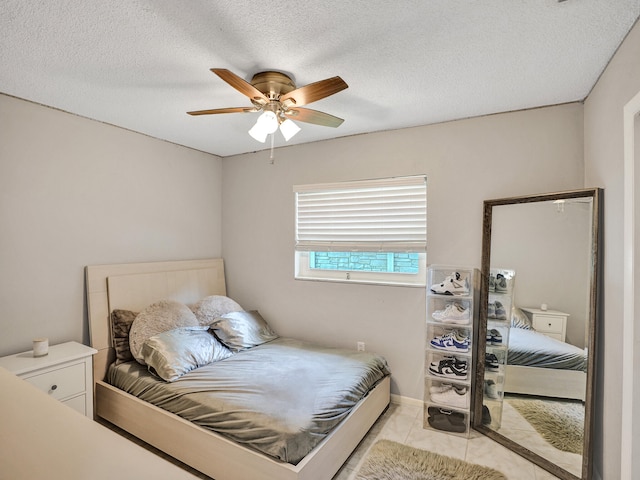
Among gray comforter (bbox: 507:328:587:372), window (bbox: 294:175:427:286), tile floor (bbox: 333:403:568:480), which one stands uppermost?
window (bbox: 294:175:427:286)

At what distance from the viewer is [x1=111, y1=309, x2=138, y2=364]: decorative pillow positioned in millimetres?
2711

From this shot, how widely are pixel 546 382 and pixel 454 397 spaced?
24.4 inches

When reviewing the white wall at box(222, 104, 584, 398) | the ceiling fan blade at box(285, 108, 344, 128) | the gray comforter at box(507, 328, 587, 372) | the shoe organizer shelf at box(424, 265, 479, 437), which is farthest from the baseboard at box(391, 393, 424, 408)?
the ceiling fan blade at box(285, 108, 344, 128)

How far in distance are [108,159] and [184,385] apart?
1994 millimetres

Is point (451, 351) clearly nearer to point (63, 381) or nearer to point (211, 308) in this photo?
point (211, 308)

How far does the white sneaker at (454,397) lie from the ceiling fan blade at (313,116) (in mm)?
2129

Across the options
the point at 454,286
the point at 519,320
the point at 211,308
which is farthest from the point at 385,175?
the point at 211,308

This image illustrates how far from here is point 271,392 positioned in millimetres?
2172

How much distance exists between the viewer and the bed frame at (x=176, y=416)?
6.06 feet

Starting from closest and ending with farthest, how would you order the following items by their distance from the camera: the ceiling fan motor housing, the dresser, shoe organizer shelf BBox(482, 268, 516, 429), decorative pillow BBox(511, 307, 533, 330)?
1. the dresser
2. the ceiling fan motor housing
3. decorative pillow BBox(511, 307, 533, 330)
4. shoe organizer shelf BBox(482, 268, 516, 429)

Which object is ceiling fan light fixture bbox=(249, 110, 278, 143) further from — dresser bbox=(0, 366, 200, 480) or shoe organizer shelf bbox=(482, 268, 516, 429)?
shoe organizer shelf bbox=(482, 268, 516, 429)

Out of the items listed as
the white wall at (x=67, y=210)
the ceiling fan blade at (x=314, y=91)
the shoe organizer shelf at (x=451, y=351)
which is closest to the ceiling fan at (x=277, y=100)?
the ceiling fan blade at (x=314, y=91)

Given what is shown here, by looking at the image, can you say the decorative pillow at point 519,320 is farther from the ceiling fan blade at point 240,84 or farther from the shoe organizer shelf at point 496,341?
the ceiling fan blade at point 240,84

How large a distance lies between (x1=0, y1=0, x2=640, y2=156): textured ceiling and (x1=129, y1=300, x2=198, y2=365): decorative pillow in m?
1.61
